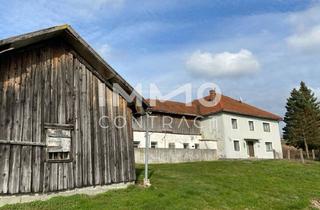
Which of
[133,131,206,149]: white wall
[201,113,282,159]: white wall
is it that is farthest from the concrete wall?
[133,131,206,149]: white wall

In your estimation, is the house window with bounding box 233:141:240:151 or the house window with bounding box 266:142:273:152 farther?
the house window with bounding box 266:142:273:152

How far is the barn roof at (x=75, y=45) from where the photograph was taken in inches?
451

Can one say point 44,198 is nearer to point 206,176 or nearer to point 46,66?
point 46,66

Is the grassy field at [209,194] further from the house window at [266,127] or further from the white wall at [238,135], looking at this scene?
the house window at [266,127]

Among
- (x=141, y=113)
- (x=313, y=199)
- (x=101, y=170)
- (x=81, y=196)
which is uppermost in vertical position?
(x=141, y=113)

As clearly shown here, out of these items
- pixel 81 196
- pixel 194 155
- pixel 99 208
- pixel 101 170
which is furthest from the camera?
pixel 194 155

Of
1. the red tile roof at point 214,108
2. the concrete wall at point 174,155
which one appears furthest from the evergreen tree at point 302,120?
the concrete wall at point 174,155

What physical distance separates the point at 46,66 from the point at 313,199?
13937mm

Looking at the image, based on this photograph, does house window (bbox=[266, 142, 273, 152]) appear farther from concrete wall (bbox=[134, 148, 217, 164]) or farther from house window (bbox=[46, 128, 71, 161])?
house window (bbox=[46, 128, 71, 161])

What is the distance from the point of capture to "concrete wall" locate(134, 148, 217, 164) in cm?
2720

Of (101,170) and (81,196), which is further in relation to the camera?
(101,170)

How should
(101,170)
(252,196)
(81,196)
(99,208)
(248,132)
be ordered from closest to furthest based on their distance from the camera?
(99,208)
(81,196)
(101,170)
(252,196)
(248,132)

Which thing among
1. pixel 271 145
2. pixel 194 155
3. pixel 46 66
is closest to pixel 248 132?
pixel 271 145

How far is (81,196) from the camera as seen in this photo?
41.1 ft
